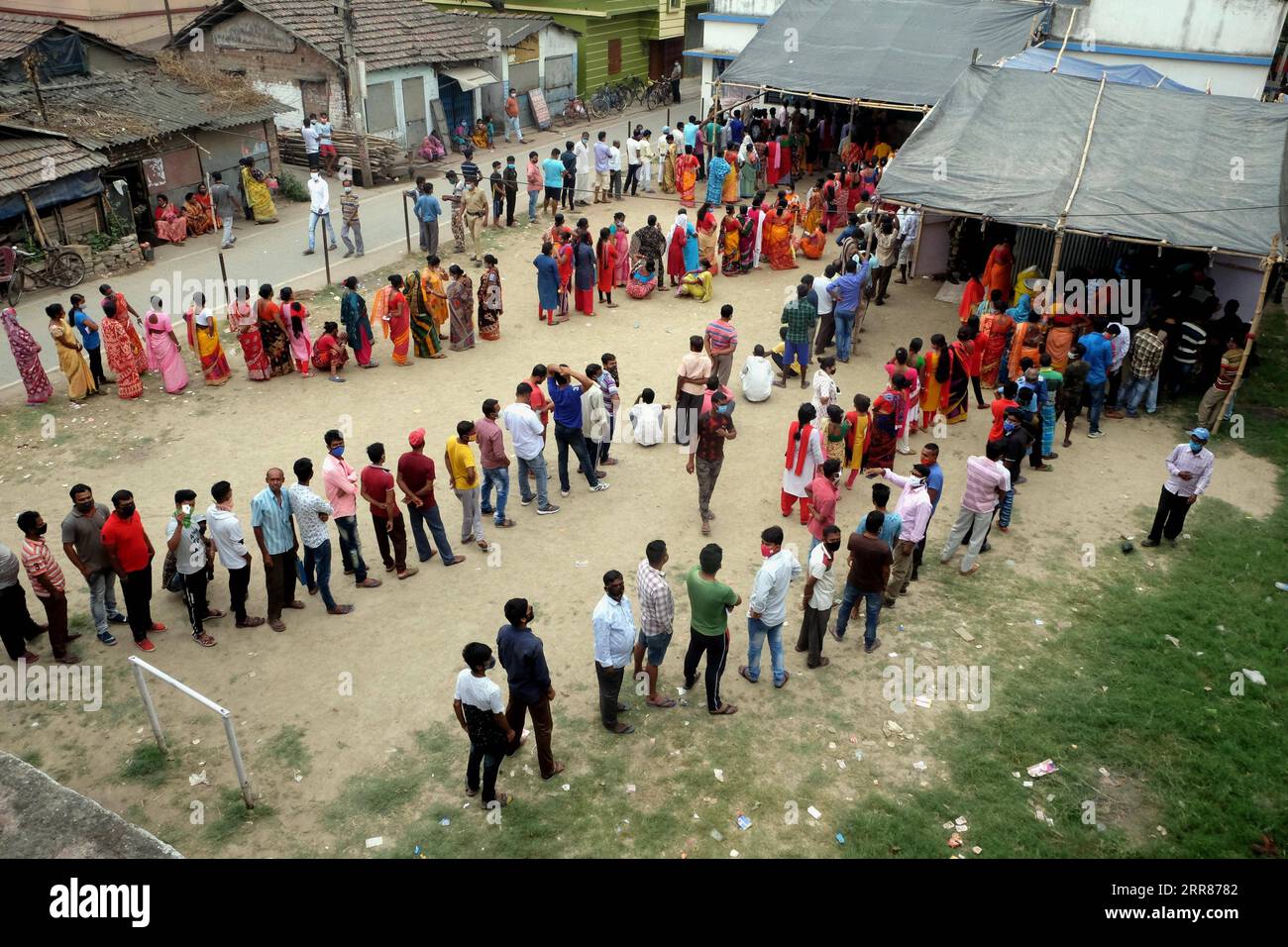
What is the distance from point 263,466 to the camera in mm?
11094

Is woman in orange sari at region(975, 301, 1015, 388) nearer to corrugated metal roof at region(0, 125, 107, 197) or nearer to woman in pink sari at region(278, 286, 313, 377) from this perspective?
woman in pink sari at region(278, 286, 313, 377)

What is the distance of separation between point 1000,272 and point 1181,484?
6.11 meters

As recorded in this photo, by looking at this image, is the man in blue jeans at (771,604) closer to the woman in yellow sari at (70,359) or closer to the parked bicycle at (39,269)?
the woman in yellow sari at (70,359)

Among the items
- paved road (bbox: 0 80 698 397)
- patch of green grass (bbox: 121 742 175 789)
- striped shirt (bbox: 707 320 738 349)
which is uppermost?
striped shirt (bbox: 707 320 738 349)

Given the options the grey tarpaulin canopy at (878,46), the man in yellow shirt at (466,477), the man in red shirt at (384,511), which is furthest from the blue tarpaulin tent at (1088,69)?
the man in red shirt at (384,511)

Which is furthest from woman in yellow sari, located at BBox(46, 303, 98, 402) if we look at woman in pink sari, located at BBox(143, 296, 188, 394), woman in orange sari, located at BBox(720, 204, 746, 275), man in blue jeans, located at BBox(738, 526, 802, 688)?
woman in orange sari, located at BBox(720, 204, 746, 275)

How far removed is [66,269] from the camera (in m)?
16.1

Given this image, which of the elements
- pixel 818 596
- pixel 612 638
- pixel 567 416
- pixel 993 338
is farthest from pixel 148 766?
pixel 993 338

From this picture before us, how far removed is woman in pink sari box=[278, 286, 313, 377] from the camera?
42.2ft

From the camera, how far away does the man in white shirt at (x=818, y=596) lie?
7.64 meters

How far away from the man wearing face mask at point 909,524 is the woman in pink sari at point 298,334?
819 cm

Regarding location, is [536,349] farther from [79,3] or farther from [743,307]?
[79,3]

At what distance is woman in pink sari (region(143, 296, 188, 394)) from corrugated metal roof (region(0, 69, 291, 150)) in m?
6.51

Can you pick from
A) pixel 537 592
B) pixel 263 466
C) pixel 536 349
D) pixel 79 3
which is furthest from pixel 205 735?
pixel 79 3
